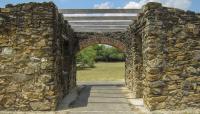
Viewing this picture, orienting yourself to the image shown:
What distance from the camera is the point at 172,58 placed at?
8.99 metres

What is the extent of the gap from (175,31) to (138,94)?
329 cm

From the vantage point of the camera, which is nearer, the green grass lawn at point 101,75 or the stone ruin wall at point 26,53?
the stone ruin wall at point 26,53

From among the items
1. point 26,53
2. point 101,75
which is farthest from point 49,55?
point 101,75

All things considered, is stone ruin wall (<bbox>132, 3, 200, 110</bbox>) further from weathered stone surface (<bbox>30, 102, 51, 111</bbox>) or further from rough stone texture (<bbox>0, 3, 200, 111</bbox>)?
weathered stone surface (<bbox>30, 102, 51, 111</bbox>)

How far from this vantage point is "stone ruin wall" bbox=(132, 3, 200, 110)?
8883mm

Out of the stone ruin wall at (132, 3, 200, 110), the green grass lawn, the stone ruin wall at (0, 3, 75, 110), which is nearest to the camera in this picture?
the stone ruin wall at (132, 3, 200, 110)

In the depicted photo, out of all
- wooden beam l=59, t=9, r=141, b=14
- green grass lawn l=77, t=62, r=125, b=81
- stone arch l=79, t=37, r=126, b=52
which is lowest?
green grass lawn l=77, t=62, r=125, b=81

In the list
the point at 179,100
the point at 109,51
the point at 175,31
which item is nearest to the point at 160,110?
the point at 179,100

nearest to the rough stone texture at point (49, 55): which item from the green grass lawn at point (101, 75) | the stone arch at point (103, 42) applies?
the stone arch at point (103, 42)

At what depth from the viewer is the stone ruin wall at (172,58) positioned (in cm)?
888

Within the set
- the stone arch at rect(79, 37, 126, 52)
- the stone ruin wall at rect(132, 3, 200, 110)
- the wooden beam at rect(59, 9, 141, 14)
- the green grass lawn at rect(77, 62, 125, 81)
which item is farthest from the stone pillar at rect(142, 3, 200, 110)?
the green grass lawn at rect(77, 62, 125, 81)

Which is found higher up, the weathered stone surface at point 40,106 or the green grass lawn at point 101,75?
the weathered stone surface at point 40,106

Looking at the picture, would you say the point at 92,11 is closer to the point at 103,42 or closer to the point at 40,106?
the point at 40,106

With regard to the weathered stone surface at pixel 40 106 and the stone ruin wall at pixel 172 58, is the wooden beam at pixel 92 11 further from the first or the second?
the weathered stone surface at pixel 40 106
